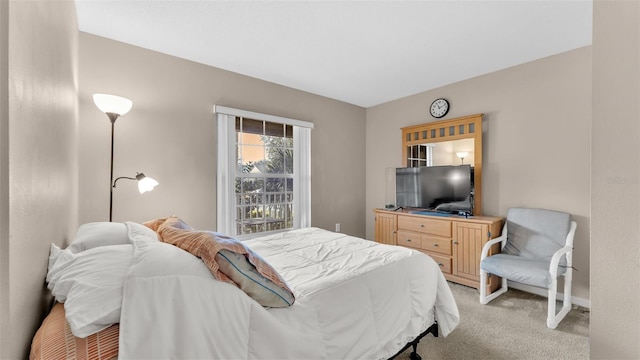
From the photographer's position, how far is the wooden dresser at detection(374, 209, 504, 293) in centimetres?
305

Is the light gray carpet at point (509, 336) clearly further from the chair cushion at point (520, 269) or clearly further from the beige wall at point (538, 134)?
the beige wall at point (538, 134)

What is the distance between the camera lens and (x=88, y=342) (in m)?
0.87

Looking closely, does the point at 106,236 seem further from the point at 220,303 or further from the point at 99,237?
the point at 220,303

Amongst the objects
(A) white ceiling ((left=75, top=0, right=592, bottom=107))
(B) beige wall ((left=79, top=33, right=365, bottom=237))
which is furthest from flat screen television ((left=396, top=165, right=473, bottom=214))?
(B) beige wall ((left=79, top=33, right=365, bottom=237))

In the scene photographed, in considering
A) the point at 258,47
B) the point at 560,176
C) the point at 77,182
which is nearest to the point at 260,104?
the point at 258,47

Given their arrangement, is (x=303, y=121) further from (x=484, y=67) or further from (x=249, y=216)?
(x=484, y=67)

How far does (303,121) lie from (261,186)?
45.3 inches

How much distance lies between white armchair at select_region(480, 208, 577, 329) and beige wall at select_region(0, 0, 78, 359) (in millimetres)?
3274

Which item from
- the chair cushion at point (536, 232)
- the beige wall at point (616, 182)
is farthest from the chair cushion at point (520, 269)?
the beige wall at point (616, 182)

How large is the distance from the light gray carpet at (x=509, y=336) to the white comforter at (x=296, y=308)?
0.86 feet

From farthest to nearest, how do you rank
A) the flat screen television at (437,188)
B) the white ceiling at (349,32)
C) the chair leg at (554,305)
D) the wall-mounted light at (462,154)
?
1. the wall-mounted light at (462,154)
2. the flat screen television at (437,188)
3. the chair leg at (554,305)
4. the white ceiling at (349,32)

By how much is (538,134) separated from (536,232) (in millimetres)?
1113

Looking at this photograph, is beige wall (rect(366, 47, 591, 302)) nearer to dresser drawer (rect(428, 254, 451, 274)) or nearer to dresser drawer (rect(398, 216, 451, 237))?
dresser drawer (rect(398, 216, 451, 237))

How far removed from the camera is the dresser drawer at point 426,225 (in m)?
3.32
